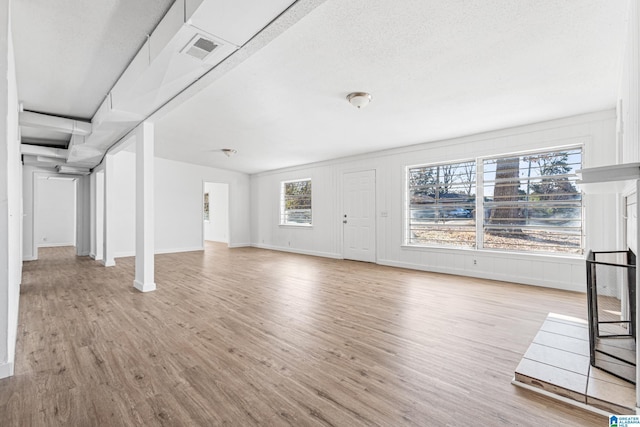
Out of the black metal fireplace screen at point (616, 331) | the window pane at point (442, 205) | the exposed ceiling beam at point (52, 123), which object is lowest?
Answer: the black metal fireplace screen at point (616, 331)

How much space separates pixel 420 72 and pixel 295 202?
235 inches

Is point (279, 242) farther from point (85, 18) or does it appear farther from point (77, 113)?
point (85, 18)

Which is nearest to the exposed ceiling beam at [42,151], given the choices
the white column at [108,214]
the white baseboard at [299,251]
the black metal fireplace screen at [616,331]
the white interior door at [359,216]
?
the white column at [108,214]

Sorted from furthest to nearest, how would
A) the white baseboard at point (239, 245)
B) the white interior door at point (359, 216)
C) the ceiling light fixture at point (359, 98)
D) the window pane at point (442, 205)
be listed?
the white baseboard at point (239, 245)
the white interior door at point (359, 216)
the window pane at point (442, 205)
the ceiling light fixture at point (359, 98)

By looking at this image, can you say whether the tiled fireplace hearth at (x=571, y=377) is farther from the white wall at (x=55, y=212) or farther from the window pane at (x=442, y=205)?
the white wall at (x=55, y=212)

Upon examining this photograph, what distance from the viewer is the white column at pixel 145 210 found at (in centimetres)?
415

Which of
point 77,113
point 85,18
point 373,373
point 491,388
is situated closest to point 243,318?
point 373,373

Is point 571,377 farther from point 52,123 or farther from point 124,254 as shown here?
point 124,254

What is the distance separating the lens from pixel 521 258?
456 centimetres

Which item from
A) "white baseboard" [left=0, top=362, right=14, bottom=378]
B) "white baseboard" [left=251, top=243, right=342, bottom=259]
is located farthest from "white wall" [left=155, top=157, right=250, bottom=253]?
"white baseboard" [left=0, top=362, right=14, bottom=378]

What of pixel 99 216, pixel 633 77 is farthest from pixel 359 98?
pixel 99 216

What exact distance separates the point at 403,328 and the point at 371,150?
14.2ft

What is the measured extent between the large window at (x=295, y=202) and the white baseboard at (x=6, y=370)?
646cm

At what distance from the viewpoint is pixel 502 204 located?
4.82 m
